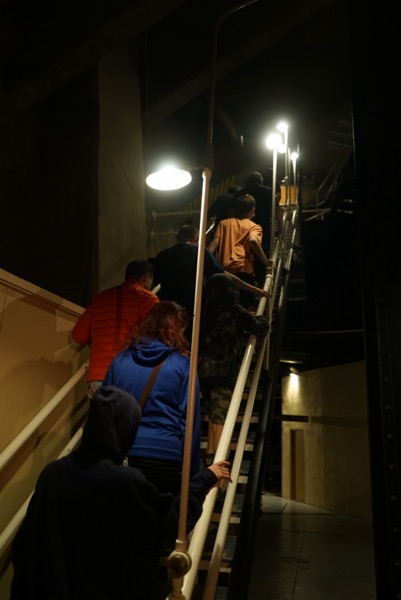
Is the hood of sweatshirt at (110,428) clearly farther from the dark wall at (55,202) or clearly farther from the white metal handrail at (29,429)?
the dark wall at (55,202)

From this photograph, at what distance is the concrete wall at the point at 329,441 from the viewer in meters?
7.99

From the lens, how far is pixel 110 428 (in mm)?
1686

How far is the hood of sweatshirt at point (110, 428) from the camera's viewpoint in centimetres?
166

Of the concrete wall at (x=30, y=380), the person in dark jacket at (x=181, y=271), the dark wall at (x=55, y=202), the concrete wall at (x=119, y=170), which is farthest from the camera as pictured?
the concrete wall at (x=119, y=170)

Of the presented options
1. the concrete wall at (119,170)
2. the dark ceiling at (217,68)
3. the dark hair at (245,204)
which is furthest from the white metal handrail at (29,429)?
the dark hair at (245,204)

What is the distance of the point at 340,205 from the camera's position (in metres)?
9.98

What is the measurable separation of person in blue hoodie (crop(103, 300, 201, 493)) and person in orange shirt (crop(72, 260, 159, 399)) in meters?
0.86

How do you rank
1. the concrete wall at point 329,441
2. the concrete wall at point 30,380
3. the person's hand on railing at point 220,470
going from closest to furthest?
1. the person's hand on railing at point 220,470
2. the concrete wall at point 30,380
3. the concrete wall at point 329,441

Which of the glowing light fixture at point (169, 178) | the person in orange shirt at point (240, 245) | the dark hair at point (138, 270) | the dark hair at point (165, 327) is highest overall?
the glowing light fixture at point (169, 178)

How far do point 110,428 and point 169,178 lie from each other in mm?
4059

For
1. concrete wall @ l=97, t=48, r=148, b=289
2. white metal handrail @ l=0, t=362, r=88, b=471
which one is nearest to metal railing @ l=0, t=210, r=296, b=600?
white metal handrail @ l=0, t=362, r=88, b=471

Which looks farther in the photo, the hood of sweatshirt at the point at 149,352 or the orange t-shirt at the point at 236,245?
the orange t-shirt at the point at 236,245

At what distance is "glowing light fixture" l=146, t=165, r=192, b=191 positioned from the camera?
516cm

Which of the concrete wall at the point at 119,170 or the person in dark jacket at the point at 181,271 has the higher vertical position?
the concrete wall at the point at 119,170
